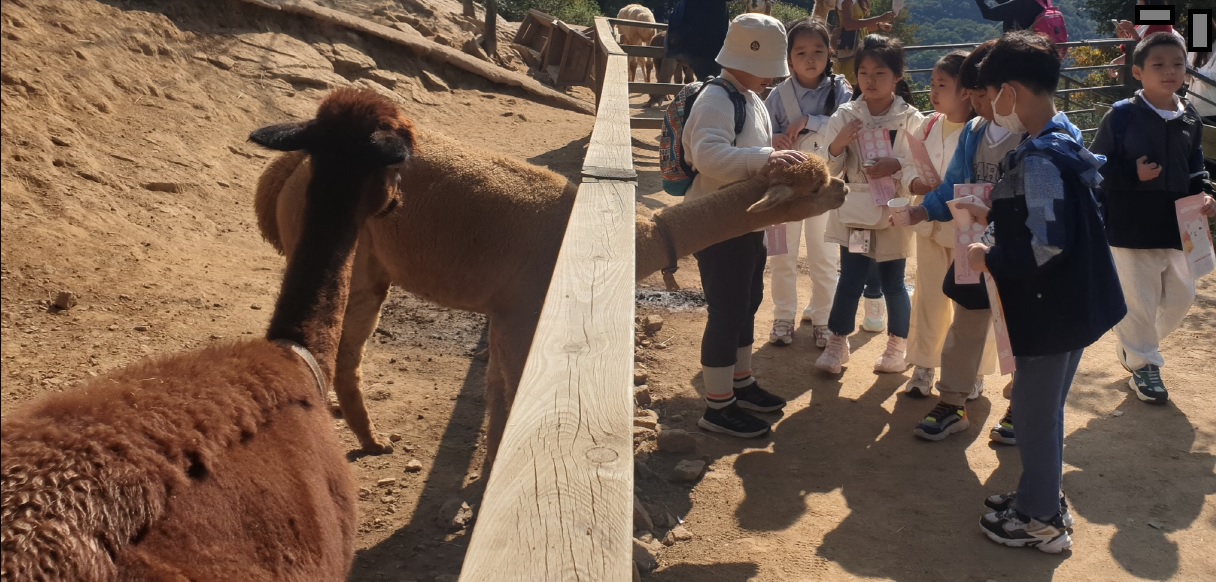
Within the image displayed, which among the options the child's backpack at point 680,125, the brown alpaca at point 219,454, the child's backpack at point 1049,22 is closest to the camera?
the brown alpaca at point 219,454

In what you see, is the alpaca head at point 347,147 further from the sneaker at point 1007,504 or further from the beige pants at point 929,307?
the beige pants at point 929,307

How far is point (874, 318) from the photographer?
281 inches

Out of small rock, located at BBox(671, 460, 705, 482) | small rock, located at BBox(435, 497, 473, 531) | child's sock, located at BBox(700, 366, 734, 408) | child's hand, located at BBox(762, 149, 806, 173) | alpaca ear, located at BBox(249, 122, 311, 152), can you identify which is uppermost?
child's hand, located at BBox(762, 149, 806, 173)

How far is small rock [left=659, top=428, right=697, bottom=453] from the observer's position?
5113mm

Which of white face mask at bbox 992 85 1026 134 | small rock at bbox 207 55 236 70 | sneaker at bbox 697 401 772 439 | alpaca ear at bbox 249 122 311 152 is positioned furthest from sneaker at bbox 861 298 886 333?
small rock at bbox 207 55 236 70

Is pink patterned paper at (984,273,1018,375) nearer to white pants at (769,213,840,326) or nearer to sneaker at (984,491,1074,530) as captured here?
sneaker at (984,491,1074,530)

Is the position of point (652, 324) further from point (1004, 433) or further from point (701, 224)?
point (1004, 433)

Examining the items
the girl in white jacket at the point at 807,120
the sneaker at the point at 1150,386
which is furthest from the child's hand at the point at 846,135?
the sneaker at the point at 1150,386

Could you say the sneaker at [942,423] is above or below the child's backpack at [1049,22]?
below

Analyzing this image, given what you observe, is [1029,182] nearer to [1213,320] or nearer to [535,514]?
[535,514]

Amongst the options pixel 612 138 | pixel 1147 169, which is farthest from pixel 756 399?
pixel 1147 169

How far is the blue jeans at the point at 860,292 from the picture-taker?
19.6 feet

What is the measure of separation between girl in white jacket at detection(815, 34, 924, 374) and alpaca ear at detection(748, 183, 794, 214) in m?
1.12

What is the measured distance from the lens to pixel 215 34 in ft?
32.3
